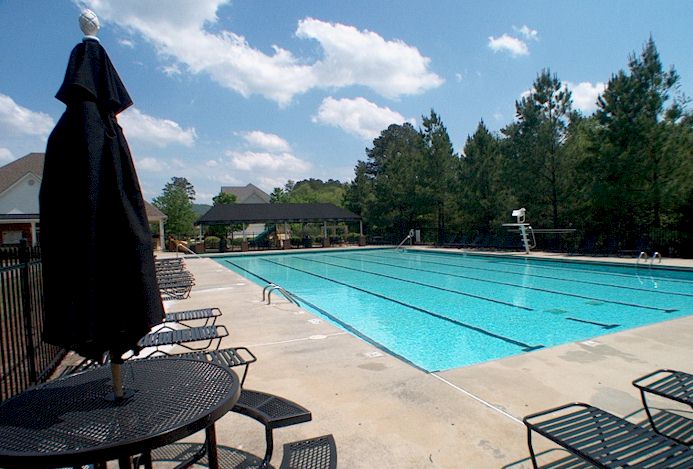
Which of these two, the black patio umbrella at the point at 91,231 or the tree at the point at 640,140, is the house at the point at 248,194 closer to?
the tree at the point at 640,140

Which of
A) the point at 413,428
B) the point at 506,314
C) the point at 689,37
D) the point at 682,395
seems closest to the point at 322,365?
the point at 413,428

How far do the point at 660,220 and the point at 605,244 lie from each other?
226 centimetres

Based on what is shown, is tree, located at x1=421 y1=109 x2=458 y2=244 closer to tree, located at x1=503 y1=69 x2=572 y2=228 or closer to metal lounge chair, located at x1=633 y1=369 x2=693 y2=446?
tree, located at x1=503 y1=69 x2=572 y2=228

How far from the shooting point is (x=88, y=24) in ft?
6.23

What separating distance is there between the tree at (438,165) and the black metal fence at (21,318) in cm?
2514

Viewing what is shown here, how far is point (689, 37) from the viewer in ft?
43.4

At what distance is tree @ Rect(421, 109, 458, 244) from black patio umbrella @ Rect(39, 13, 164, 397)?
26.7 m

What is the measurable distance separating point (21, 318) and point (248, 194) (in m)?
70.4

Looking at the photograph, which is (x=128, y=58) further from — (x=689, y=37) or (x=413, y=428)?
(x=689, y=37)

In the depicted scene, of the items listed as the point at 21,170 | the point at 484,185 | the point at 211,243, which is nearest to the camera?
the point at 484,185

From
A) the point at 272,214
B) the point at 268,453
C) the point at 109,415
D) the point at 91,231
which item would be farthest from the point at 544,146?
the point at 109,415

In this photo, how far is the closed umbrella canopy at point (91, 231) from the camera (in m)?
1.74

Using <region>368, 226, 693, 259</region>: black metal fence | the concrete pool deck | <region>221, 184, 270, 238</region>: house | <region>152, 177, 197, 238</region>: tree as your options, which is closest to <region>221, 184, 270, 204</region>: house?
<region>221, 184, 270, 238</region>: house

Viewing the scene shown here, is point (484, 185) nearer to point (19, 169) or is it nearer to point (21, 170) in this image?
point (21, 170)
